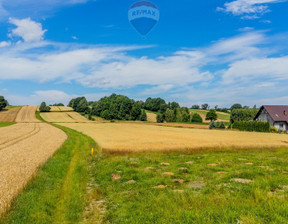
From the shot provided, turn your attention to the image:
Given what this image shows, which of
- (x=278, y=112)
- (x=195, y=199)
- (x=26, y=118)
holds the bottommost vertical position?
(x=195, y=199)

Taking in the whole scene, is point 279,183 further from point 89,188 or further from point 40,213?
point 40,213

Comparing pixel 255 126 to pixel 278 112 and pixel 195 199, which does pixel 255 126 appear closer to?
pixel 278 112

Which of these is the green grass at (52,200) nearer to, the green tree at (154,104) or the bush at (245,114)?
the bush at (245,114)

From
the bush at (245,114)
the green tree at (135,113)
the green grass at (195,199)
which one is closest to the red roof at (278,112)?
the bush at (245,114)

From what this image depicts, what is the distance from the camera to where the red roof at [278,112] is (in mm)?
67131

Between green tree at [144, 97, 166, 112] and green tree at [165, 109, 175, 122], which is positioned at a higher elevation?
green tree at [144, 97, 166, 112]

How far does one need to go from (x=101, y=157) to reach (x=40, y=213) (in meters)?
12.3

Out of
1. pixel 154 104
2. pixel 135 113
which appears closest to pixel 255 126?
pixel 135 113

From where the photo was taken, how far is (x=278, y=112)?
69.2m

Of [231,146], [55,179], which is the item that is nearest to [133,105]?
[231,146]

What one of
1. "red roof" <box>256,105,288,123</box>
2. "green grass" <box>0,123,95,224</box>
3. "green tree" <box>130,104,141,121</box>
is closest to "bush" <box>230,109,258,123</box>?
"red roof" <box>256,105,288,123</box>

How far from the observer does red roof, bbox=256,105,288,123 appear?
220 feet

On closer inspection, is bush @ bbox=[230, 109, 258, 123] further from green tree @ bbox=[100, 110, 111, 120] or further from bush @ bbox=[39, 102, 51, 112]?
bush @ bbox=[39, 102, 51, 112]

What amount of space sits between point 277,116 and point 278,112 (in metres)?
2.18
